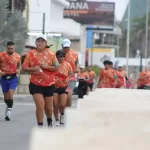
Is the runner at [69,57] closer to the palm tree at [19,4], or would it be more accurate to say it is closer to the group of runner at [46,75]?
the group of runner at [46,75]

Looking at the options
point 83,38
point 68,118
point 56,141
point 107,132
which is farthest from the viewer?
point 83,38

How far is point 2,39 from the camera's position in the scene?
31.9 metres

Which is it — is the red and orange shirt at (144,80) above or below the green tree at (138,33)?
below

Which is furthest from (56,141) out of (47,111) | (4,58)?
(4,58)

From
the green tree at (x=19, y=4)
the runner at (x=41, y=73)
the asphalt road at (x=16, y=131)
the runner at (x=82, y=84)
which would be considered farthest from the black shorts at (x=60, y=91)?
the green tree at (x=19, y=4)

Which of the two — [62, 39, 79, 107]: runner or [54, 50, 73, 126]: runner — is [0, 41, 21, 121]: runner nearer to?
[62, 39, 79, 107]: runner

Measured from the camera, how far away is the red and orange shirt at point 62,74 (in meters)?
14.3

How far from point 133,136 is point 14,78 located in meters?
10.6

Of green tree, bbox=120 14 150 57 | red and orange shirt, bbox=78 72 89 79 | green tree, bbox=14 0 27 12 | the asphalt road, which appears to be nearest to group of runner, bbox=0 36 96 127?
the asphalt road

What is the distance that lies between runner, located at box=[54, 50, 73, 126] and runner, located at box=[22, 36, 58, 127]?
1.68 meters

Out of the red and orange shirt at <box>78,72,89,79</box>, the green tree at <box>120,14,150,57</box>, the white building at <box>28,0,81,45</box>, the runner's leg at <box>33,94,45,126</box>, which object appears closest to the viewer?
the runner's leg at <box>33,94,45,126</box>

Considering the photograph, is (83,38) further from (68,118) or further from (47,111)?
(68,118)

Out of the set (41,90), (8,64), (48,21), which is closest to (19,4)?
(48,21)

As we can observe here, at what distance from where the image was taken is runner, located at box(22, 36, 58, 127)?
40.4ft
